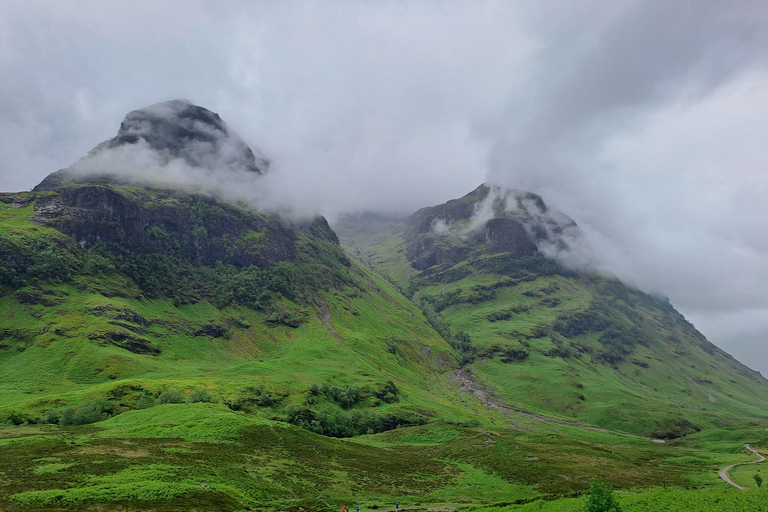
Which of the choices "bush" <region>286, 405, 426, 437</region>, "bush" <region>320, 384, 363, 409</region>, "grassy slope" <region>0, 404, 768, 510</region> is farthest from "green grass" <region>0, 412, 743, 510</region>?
"bush" <region>320, 384, 363, 409</region>

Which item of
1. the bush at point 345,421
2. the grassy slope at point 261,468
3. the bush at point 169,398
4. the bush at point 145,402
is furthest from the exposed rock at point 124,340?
the grassy slope at point 261,468

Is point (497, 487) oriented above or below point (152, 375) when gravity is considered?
below

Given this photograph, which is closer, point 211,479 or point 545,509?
point 545,509

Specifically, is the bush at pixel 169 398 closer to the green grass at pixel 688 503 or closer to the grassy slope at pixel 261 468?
the grassy slope at pixel 261 468

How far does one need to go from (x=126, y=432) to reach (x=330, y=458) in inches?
1717

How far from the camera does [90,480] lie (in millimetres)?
52031

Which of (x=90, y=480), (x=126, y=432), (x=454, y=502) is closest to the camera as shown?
(x=90, y=480)

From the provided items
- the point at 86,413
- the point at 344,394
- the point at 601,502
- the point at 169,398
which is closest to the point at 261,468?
the point at 601,502

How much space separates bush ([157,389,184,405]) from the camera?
126 m

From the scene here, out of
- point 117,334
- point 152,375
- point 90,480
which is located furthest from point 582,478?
point 117,334

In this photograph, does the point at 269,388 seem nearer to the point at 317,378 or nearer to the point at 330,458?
the point at 317,378

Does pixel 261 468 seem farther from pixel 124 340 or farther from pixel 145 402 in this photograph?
pixel 124 340

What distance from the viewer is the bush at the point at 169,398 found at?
126 metres

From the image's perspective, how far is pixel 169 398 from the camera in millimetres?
127312
